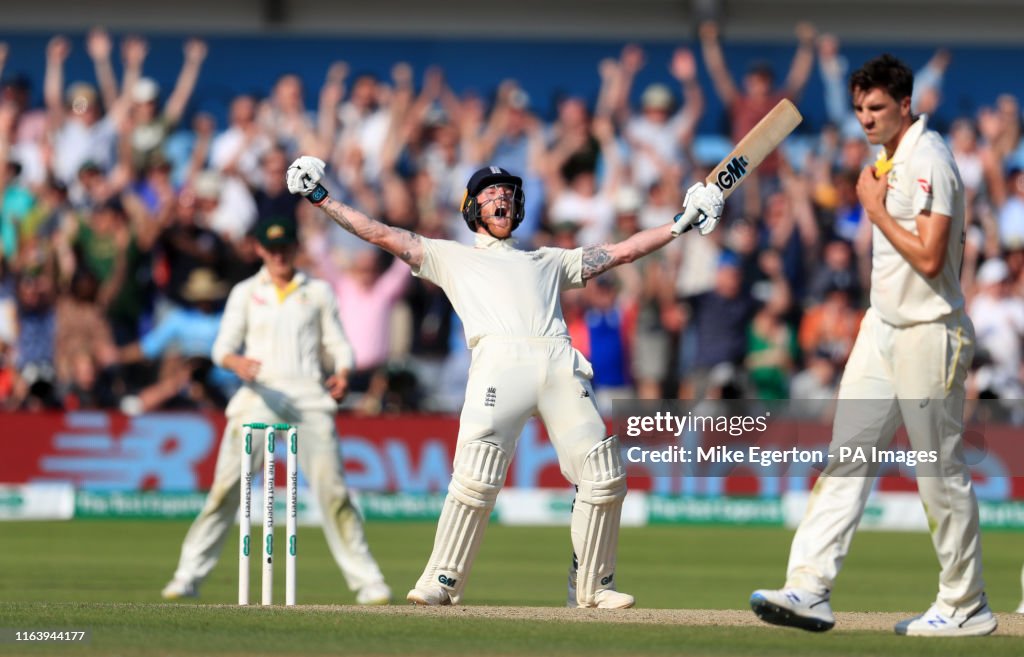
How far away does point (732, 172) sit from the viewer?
24.9 feet

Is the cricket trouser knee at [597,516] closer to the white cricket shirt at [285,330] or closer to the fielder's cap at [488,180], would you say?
the fielder's cap at [488,180]

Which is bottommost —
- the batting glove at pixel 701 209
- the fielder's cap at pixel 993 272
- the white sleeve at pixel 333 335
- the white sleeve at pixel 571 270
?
the white sleeve at pixel 333 335

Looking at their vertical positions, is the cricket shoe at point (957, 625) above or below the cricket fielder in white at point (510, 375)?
below

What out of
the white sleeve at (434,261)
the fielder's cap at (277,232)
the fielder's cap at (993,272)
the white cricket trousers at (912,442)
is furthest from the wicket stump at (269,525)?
the fielder's cap at (993,272)

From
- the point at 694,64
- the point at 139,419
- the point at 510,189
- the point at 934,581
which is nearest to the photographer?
the point at 510,189

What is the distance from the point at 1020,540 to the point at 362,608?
8588mm

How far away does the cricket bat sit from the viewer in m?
7.53

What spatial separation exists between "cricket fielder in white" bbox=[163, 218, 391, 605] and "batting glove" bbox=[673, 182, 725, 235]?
3.02 m

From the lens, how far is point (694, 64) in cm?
1917

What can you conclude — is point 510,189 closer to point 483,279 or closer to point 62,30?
point 483,279

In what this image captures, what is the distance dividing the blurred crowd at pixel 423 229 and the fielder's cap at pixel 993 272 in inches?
1.7

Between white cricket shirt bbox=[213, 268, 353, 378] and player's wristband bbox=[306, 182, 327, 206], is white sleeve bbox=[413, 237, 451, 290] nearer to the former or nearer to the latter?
player's wristband bbox=[306, 182, 327, 206]

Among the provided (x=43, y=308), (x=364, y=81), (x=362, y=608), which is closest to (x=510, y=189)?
(x=362, y=608)

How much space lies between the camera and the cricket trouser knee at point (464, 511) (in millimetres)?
7285
